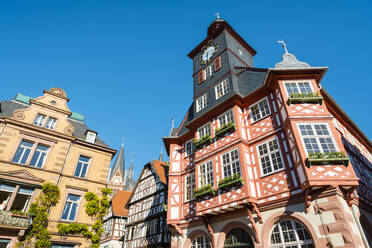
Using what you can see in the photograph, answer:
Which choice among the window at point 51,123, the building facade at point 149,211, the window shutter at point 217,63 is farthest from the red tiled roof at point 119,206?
the window shutter at point 217,63

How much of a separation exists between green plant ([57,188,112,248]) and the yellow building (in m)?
0.39

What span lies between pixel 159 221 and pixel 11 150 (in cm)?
1535

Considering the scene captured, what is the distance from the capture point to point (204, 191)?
13562 mm

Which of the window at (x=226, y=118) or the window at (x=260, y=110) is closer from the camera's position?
the window at (x=260, y=110)

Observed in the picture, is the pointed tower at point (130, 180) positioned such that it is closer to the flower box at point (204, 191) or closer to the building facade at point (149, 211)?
the building facade at point (149, 211)

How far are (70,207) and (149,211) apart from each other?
11.6 m

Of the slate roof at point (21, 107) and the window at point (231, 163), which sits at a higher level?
the slate roof at point (21, 107)

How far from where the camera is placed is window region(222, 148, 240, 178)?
13062 mm

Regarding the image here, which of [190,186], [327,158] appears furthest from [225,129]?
[327,158]

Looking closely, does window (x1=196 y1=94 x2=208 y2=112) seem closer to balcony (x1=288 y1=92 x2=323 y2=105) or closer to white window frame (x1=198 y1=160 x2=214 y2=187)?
white window frame (x1=198 y1=160 x2=214 y2=187)

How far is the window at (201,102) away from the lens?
59.6ft

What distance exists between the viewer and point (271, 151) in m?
12.5

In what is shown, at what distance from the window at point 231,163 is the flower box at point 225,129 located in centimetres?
143

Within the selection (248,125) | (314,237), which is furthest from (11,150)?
(314,237)
